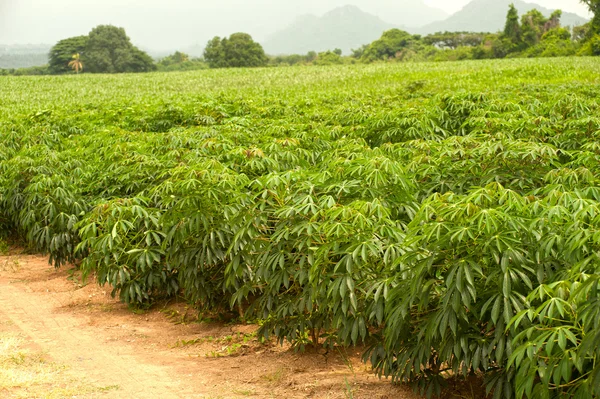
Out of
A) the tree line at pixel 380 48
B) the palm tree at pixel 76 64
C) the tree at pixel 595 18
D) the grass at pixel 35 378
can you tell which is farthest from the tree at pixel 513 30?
the grass at pixel 35 378

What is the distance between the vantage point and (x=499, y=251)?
2.52 metres

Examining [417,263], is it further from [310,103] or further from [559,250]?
[310,103]

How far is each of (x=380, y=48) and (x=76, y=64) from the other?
115 feet

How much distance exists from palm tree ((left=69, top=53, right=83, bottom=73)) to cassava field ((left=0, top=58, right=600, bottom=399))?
62.0m

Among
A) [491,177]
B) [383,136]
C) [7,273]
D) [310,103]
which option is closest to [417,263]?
[491,177]

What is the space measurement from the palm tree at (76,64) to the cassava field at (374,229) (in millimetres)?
62005

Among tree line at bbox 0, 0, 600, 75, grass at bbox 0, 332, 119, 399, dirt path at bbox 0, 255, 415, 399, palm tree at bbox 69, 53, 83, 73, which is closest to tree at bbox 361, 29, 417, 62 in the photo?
tree line at bbox 0, 0, 600, 75

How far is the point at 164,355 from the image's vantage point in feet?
14.2

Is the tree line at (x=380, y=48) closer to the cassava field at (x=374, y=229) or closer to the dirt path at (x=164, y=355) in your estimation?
the cassava field at (x=374, y=229)

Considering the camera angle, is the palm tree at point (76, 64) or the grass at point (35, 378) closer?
the grass at point (35, 378)

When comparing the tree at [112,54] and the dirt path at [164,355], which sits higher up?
the tree at [112,54]

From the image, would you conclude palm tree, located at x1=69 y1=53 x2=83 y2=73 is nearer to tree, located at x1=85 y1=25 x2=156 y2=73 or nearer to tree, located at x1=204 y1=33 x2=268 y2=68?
tree, located at x1=85 y1=25 x2=156 y2=73

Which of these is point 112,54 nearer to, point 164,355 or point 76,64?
point 76,64

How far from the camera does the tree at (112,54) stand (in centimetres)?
6538
